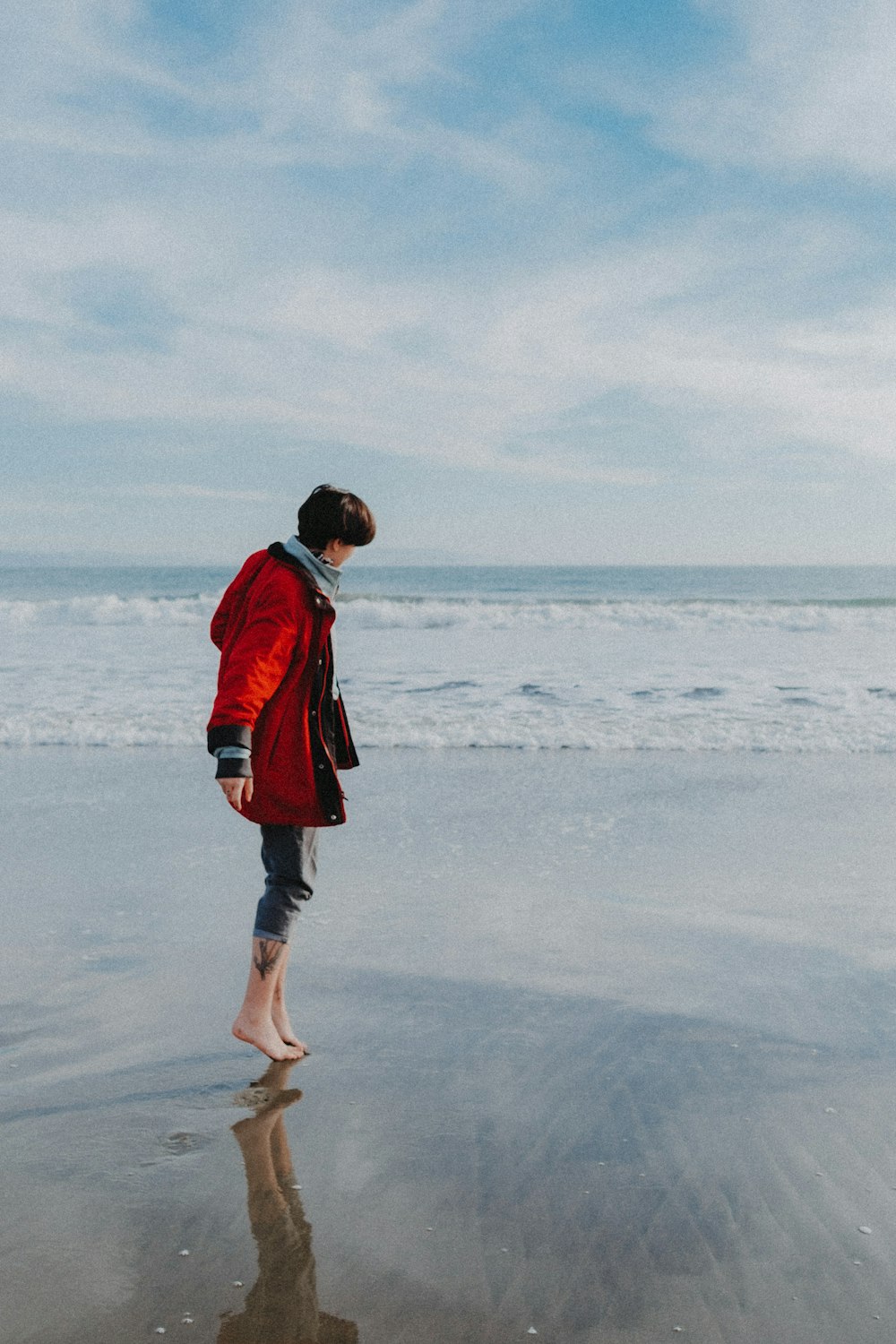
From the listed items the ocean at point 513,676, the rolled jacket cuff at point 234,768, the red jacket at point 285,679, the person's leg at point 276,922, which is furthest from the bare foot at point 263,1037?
the ocean at point 513,676

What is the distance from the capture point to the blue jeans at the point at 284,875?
10.1ft

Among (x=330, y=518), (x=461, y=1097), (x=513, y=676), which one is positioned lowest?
(x=461, y=1097)

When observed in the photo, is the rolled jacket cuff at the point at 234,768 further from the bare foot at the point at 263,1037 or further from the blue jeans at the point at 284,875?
the bare foot at the point at 263,1037

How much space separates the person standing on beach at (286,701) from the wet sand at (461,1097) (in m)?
0.35

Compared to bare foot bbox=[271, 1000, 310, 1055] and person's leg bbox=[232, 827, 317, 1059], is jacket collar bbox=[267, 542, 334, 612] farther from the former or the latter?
bare foot bbox=[271, 1000, 310, 1055]

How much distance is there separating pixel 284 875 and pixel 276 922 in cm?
13

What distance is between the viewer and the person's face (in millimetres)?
3039

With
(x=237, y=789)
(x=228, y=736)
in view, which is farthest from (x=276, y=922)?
(x=228, y=736)

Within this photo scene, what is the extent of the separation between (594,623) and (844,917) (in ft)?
71.7

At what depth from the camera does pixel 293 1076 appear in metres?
2.94

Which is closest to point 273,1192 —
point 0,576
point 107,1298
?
point 107,1298

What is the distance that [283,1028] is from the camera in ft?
10.4

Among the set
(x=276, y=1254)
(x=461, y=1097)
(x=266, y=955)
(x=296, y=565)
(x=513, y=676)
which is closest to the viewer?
(x=276, y=1254)

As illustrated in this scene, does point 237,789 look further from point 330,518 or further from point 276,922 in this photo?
point 330,518
